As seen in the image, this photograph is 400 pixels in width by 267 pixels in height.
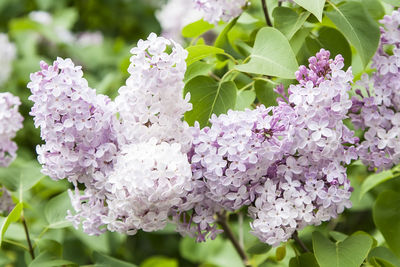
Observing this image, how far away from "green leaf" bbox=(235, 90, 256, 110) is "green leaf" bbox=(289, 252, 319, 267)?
356 mm

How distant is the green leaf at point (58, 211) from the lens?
1622 millimetres

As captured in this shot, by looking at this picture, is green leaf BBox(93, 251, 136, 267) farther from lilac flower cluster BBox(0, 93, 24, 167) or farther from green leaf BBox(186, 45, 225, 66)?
green leaf BBox(186, 45, 225, 66)

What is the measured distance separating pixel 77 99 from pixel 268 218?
0.44 meters

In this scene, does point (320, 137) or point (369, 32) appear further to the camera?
point (369, 32)

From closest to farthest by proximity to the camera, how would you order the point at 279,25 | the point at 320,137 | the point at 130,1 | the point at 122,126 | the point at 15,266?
the point at 320,137 < the point at 122,126 < the point at 279,25 < the point at 15,266 < the point at 130,1

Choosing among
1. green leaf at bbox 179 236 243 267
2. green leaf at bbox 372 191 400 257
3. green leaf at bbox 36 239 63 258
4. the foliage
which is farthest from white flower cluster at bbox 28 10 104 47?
green leaf at bbox 372 191 400 257

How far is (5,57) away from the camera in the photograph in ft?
11.1

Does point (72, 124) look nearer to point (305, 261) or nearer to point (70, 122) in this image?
point (70, 122)

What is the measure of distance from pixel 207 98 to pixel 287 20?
0.27m

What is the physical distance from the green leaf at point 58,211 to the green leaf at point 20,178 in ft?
0.26

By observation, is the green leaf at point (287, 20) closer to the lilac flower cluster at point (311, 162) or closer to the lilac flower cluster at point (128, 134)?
the lilac flower cluster at point (311, 162)

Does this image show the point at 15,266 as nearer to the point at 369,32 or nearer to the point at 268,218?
the point at 268,218

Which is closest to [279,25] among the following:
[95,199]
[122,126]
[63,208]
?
[122,126]

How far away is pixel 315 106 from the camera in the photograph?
1129 millimetres
